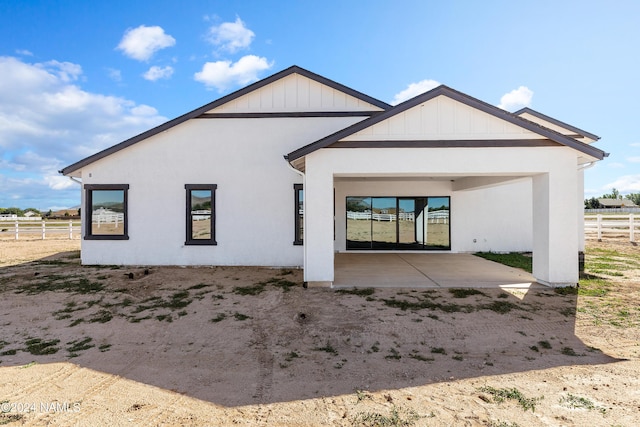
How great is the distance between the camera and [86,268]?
10125 millimetres

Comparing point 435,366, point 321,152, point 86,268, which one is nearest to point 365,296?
point 435,366

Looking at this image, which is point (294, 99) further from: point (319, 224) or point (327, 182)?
point (319, 224)

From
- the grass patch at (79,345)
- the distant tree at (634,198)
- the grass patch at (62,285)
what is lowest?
the grass patch at (79,345)

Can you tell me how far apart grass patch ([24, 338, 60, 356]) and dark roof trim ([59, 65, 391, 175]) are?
7.03 m

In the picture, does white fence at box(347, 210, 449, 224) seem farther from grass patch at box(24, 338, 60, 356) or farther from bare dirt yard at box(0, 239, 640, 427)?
grass patch at box(24, 338, 60, 356)

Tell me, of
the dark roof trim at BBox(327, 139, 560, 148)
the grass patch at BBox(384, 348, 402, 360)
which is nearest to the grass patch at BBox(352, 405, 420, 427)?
the grass patch at BBox(384, 348, 402, 360)

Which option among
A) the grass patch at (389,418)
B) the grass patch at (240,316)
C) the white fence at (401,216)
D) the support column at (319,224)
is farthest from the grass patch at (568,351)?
the white fence at (401,216)

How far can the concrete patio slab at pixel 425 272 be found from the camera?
788 centimetres

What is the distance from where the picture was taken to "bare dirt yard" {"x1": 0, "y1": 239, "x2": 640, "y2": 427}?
10.3 ft

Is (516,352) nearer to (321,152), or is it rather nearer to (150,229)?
(321,152)

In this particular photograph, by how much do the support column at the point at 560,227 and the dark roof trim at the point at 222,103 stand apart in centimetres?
523

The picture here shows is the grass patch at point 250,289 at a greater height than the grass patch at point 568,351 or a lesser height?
greater

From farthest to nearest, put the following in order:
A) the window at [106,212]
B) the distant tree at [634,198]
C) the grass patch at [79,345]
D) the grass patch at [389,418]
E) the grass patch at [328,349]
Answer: the distant tree at [634,198] → the window at [106,212] → the grass patch at [79,345] → the grass patch at [328,349] → the grass patch at [389,418]

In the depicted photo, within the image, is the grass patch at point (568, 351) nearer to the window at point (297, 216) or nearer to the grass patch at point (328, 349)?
the grass patch at point (328, 349)
